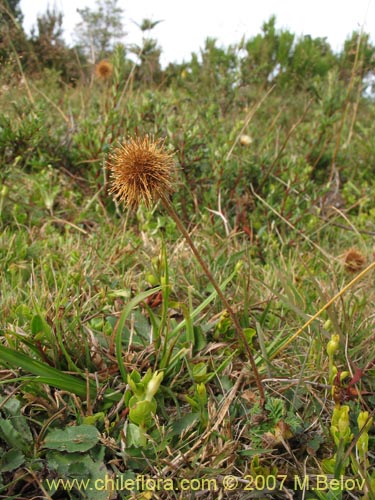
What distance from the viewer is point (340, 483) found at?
1.08 metres

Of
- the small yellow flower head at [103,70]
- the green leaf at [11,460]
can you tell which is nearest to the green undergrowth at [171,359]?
the green leaf at [11,460]

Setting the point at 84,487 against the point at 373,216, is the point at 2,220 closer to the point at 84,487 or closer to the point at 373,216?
the point at 84,487

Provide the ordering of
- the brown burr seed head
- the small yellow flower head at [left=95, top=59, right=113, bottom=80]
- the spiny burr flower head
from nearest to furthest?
the spiny burr flower head
the brown burr seed head
the small yellow flower head at [left=95, top=59, right=113, bottom=80]

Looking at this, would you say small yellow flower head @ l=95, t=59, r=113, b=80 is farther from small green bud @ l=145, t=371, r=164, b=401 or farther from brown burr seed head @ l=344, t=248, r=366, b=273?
small green bud @ l=145, t=371, r=164, b=401

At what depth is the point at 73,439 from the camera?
114cm

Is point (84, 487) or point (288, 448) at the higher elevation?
point (288, 448)

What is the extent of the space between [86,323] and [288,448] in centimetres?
74

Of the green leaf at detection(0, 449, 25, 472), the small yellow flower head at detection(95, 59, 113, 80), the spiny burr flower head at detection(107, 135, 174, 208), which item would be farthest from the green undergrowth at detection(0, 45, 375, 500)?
the small yellow flower head at detection(95, 59, 113, 80)

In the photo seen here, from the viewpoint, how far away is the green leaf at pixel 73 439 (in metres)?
1.12

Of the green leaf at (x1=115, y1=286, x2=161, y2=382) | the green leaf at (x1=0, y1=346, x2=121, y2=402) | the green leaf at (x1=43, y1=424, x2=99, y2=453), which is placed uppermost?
the green leaf at (x1=115, y1=286, x2=161, y2=382)

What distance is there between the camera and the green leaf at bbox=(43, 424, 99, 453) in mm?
1125

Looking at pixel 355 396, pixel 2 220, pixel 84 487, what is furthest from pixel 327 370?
pixel 2 220

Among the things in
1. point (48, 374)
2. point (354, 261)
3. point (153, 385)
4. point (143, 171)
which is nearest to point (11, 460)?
point (48, 374)

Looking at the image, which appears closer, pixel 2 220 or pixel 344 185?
pixel 2 220
